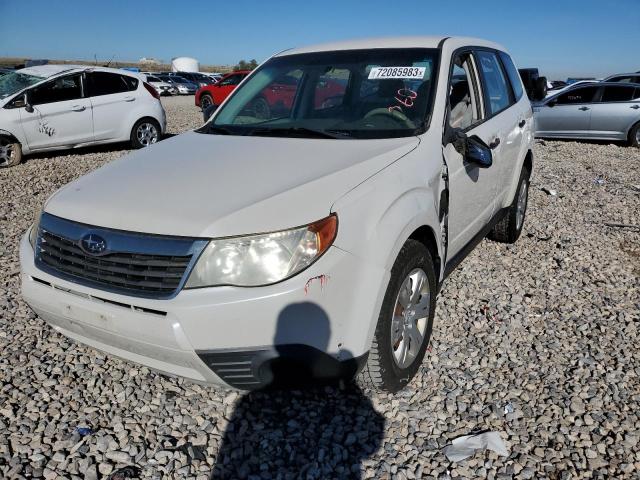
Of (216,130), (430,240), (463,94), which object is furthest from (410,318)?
(216,130)

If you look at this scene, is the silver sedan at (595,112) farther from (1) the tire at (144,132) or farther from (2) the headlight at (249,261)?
(2) the headlight at (249,261)

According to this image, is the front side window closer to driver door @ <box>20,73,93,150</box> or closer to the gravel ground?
the gravel ground

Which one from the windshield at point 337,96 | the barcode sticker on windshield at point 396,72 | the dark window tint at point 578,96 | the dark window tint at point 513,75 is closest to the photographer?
the windshield at point 337,96

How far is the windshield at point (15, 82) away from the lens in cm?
862

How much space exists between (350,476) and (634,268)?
3.61 meters

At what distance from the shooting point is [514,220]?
4.81 meters

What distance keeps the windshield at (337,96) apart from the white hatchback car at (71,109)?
6.42m

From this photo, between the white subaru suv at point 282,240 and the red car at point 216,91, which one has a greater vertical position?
the white subaru suv at point 282,240

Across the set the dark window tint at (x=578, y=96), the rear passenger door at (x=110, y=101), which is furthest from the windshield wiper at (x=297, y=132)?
the dark window tint at (x=578, y=96)

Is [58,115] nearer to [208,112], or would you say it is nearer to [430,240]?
[208,112]

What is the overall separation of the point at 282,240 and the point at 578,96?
488 inches

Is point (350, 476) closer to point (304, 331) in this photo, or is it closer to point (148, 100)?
point (304, 331)

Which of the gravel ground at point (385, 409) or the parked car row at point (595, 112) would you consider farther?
the parked car row at point (595, 112)

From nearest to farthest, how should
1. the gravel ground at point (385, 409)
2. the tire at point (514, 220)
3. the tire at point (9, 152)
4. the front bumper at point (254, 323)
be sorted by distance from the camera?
1. the front bumper at point (254, 323)
2. the gravel ground at point (385, 409)
3. the tire at point (514, 220)
4. the tire at point (9, 152)
